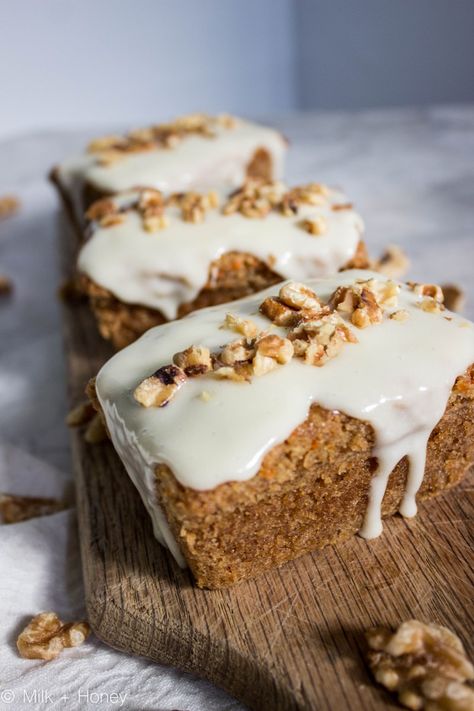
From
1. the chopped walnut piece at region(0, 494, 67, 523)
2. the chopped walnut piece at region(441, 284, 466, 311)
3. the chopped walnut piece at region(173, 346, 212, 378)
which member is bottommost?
the chopped walnut piece at region(0, 494, 67, 523)

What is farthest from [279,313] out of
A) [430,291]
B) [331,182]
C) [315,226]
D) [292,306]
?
[331,182]

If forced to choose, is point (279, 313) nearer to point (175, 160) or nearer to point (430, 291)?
point (430, 291)

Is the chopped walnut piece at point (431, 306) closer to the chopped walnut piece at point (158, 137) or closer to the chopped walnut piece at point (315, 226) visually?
the chopped walnut piece at point (315, 226)

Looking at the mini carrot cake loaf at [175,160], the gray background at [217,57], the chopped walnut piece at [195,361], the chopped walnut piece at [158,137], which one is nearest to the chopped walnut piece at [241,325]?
the chopped walnut piece at [195,361]

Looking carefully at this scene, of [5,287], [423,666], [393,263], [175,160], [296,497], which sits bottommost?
[5,287]

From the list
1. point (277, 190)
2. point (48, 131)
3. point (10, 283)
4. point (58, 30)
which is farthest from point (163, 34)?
point (277, 190)

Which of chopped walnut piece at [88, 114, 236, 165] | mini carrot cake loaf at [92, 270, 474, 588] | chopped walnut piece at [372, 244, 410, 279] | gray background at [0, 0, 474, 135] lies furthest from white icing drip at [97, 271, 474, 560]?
gray background at [0, 0, 474, 135]

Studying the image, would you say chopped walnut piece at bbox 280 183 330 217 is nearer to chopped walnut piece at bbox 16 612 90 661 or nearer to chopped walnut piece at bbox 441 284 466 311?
chopped walnut piece at bbox 441 284 466 311
